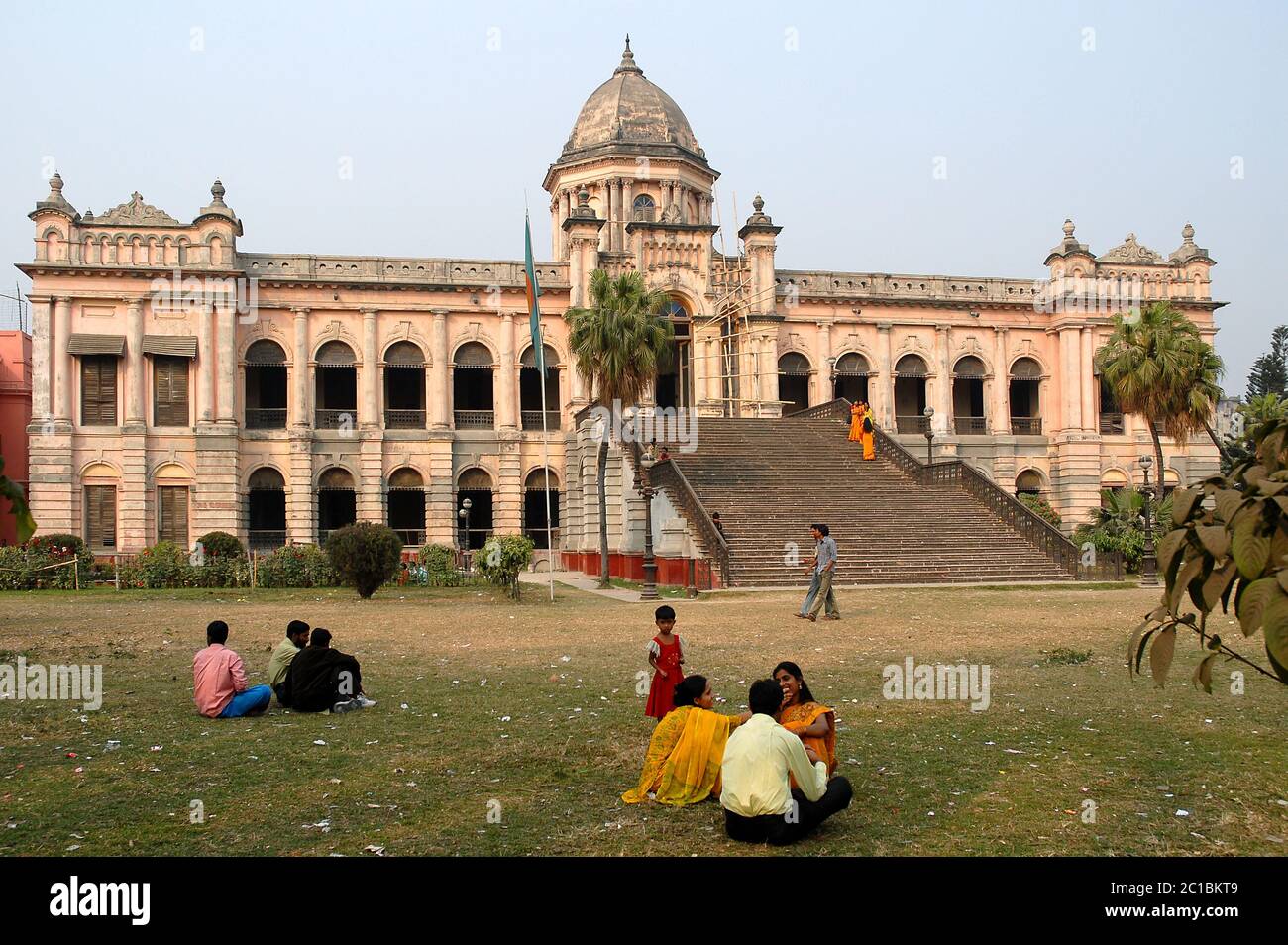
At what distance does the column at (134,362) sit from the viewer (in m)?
36.8

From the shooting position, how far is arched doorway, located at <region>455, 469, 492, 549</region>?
131 ft

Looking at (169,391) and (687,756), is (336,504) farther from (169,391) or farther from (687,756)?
(687,756)

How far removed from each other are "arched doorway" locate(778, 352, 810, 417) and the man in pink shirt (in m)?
32.1

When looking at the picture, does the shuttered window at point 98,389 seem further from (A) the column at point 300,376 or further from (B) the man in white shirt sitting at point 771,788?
(B) the man in white shirt sitting at point 771,788

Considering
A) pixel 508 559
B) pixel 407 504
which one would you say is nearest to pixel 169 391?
pixel 407 504

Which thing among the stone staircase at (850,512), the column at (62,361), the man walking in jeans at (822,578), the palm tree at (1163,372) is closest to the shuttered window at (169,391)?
the column at (62,361)

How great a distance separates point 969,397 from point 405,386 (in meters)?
22.6

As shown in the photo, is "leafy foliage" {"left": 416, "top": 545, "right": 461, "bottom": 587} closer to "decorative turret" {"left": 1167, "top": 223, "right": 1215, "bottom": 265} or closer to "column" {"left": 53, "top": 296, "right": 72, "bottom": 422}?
"column" {"left": 53, "top": 296, "right": 72, "bottom": 422}

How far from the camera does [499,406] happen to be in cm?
4034

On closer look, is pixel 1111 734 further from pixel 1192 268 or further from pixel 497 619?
pixel 1192 268

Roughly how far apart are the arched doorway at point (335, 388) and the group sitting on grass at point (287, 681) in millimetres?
29756

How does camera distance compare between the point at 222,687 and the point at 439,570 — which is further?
the point at 439,570

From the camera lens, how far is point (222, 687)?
10031mm
